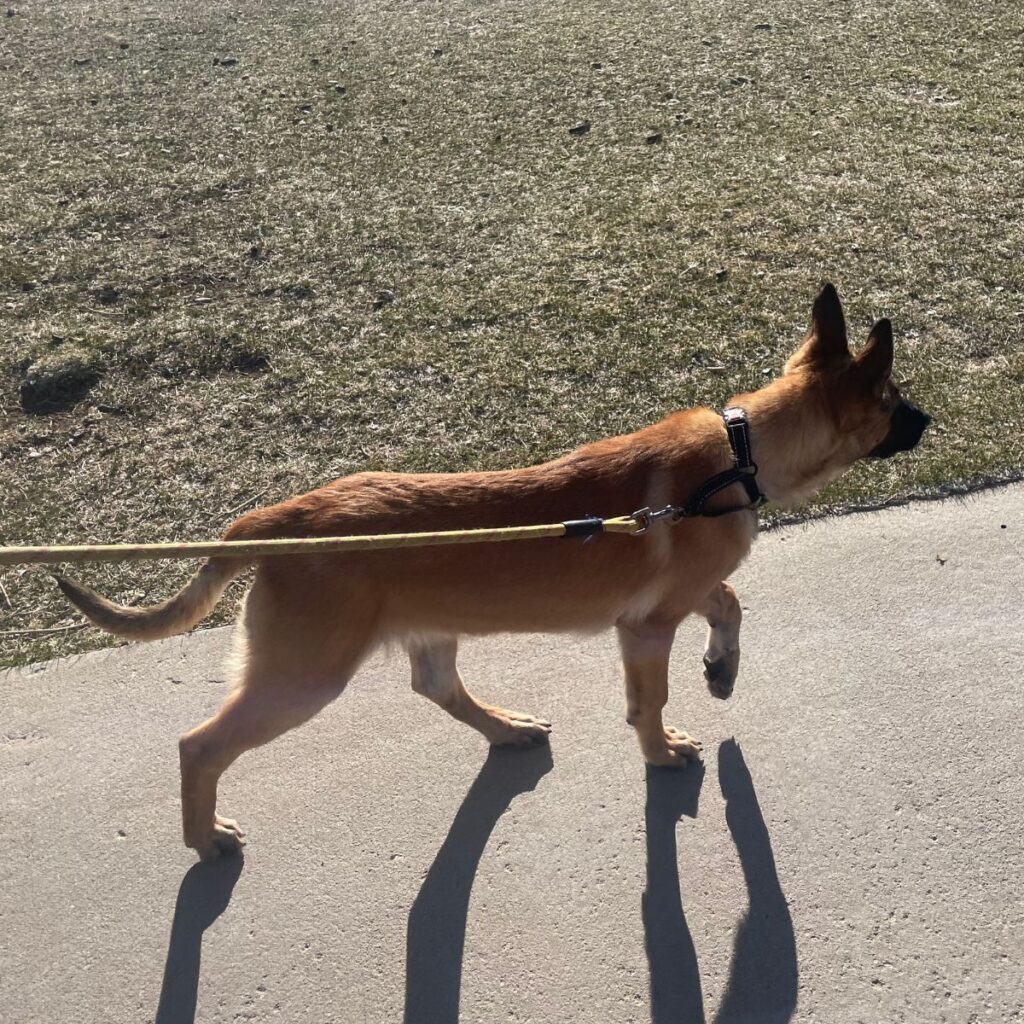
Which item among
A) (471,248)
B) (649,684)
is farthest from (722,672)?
(471,248)

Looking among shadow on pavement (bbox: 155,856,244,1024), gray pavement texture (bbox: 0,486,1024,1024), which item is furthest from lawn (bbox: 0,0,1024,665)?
shadow on pavement (bbox: 155,856,244,1024)

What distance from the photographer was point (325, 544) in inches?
105

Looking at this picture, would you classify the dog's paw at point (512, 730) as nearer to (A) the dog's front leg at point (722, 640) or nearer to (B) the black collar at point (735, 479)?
(A) the dog's front leg at point (722, 640)

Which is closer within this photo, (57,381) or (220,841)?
(220,841)

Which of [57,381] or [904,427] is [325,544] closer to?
[904,427]

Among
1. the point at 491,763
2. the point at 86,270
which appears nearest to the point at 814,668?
the point at 491,763

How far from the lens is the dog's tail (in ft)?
10.2

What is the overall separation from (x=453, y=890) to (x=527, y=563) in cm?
116

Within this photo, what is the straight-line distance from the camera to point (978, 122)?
7793 millimetres

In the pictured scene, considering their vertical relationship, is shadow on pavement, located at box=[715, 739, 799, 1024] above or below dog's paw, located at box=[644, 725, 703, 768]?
below

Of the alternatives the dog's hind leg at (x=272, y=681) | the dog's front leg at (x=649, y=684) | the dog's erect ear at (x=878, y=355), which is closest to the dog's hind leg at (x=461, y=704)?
the dog's front leg at (x=649, y=684)

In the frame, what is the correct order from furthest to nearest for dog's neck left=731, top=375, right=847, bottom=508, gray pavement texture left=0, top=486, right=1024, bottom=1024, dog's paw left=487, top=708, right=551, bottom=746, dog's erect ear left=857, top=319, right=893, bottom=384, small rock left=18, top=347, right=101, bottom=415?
small rock left=18, top=347, right=101, bottom=415 < dog's paw left=487, top=708, right=551, bottom=746 < dog's neck left=731, top=375, right=847, bottom=508 < dog's erect ear left=857, top=319, right=893, bottom=384 < gray pavement texture left=0, top=486, right=1024, bottom=1024

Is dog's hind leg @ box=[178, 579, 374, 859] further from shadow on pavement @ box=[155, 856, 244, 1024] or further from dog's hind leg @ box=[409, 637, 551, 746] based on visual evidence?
dog's hind leg @ box=[409, 637, 551, 746]

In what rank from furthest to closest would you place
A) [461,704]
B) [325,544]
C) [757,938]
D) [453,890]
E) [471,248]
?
1. [471,248]
2. [461,704]
3. [453,890]
4. [757,938]
5. [325,544]
